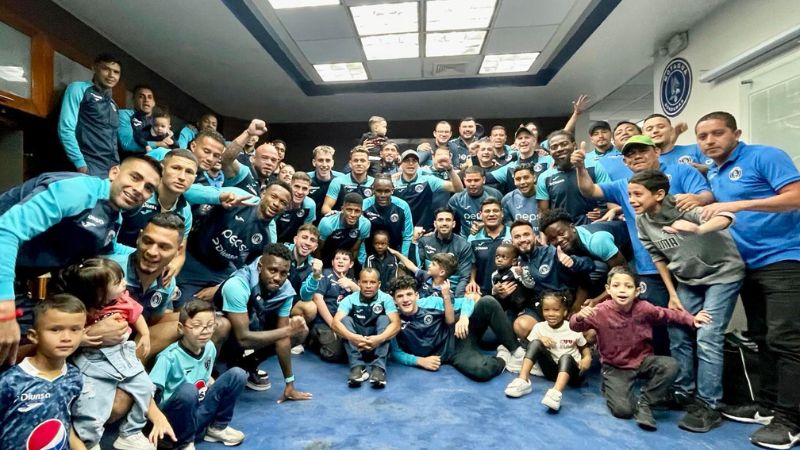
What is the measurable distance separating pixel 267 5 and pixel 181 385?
3673mm

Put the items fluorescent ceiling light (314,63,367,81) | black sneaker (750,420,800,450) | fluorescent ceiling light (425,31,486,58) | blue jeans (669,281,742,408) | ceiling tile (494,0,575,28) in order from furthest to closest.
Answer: fluorescent ceiling light (314,63,367,81) < fluorescent ceiling light (425,31,486,58) < ceiling tile (494,0,575,28) < blue jeans (669,281,742,408) < black sneaker (750,420,800,450)

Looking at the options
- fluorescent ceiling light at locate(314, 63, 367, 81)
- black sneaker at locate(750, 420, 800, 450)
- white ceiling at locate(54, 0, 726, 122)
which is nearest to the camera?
black sneaker at locate(750, 420, 800, 450)

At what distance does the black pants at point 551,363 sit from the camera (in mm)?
2625

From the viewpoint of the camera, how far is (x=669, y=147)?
3.16 meters

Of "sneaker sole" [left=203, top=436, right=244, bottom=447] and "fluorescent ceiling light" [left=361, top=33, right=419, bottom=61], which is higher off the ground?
"fluorescent ceiling light" [left=361, top=33, right=419, bottom=61]

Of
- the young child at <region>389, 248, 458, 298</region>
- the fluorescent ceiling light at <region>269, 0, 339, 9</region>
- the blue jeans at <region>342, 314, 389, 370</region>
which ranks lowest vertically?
the blue jeans at <region>342, 314, 389, 370</region>

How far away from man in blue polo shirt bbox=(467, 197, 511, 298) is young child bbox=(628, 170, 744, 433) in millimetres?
1248

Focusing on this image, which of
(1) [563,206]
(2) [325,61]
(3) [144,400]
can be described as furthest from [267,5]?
(3) [144,400]

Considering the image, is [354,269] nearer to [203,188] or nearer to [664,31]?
[203,188]

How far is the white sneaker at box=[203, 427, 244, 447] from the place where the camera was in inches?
80.4

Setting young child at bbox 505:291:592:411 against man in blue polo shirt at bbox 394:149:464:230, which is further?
man in blue polo shirt at bbox 394:149:464:230

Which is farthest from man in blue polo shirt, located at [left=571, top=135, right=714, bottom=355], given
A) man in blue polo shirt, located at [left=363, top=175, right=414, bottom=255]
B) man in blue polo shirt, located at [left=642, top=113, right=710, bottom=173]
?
man in blue polo shirt, located at [left=363, top=175, right=414, bottom=255]

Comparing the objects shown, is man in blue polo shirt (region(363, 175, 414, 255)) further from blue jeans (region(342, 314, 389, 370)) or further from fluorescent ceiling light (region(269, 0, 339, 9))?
fluorescent ceiling light (region(269, 0, 339, 9))

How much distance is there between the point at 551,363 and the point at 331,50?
4.38 metres
